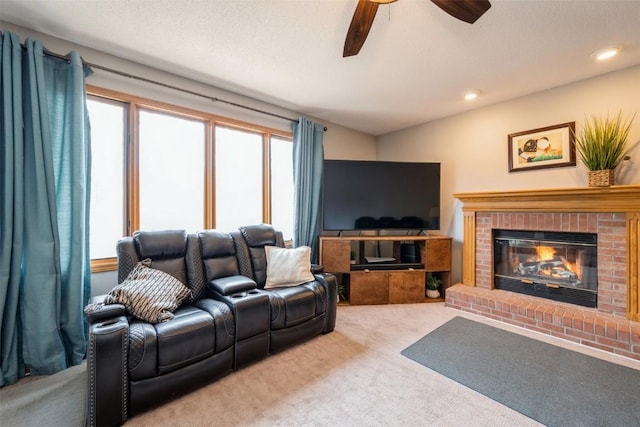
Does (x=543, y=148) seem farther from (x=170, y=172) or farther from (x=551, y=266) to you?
(x=170, y=172)

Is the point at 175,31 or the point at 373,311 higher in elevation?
the point at 175,31

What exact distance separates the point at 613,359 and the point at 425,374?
5.25ft

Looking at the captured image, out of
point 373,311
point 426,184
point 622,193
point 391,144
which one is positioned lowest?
point 373,311

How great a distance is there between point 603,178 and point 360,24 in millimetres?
2582

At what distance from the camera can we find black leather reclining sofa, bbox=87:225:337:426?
1447 mm

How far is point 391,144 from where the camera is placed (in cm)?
459

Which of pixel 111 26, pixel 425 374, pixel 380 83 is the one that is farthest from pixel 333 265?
pixel 111 26

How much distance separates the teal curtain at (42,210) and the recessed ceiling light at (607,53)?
13.9 ft

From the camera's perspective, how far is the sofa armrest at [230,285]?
2137 millimetres

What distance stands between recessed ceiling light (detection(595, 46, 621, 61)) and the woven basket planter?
0.97m

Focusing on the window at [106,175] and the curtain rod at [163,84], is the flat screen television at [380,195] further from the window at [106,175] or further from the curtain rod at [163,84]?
the window at [106,175]

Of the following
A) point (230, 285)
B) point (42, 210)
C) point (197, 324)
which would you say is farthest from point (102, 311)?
point (42, 210)

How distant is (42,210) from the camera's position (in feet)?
6.23

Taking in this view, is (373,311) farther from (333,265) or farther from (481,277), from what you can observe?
(481,277)
